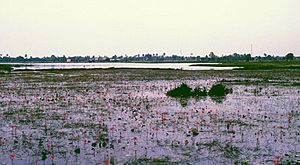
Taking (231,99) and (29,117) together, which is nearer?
(29,117)

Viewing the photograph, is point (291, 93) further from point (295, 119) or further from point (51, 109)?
point (51, 109)

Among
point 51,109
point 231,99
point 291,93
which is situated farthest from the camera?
point 291,93

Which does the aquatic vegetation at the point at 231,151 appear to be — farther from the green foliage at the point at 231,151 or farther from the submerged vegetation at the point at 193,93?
the submerged vegetation at the point at 193,93

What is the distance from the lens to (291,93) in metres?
26.7

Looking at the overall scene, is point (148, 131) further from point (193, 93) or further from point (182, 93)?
point (193, 93)

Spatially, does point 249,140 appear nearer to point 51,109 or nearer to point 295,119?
point 295,119

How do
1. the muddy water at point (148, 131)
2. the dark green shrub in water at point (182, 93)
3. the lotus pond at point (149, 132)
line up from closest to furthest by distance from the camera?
the lotus pond at point (149, 132), the muddy water at point (148, 131), the dark green shrub in water at point (182, 93)

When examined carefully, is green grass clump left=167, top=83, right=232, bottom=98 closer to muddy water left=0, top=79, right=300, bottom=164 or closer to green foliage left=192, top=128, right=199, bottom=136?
muddy water left=0, top=79, right=300, bottom=164

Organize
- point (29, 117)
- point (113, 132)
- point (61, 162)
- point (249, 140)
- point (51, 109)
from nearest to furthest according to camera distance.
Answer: point (61, 162)
point (249, 140)
point (113, 132)
point (29, 117)
point (51, 109)

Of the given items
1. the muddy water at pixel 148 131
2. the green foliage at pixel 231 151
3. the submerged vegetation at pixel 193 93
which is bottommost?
the green foliage at pixel 231 151

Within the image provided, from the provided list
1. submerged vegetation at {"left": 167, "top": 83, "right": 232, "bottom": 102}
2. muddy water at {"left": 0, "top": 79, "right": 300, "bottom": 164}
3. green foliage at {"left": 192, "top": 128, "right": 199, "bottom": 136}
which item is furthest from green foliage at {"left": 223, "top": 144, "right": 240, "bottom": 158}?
submerged vegetation at {"left": 167, "top": 83, "right": 232, "bottom": 102}

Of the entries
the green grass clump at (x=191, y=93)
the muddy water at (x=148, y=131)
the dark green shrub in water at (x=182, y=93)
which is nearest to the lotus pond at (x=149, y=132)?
the muddy water at (x=148, y=131)

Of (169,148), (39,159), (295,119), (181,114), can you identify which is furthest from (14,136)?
(295,119)

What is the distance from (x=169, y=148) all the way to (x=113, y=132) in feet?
10.2
